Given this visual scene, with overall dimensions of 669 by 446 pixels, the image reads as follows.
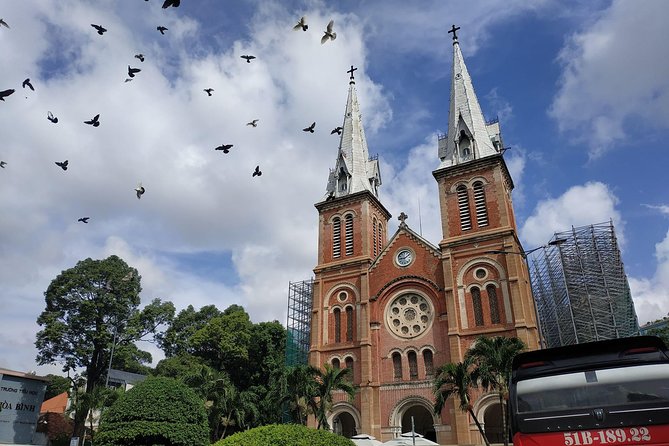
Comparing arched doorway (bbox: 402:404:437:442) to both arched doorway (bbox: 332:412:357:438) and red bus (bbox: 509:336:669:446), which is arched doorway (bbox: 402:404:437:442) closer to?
arched doorway (bbox: 332:412:357:438)

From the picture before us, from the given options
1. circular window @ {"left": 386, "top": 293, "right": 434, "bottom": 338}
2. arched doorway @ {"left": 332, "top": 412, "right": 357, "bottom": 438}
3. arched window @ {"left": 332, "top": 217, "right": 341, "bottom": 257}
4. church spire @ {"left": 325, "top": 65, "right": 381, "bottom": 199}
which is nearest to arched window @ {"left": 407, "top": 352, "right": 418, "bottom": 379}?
circular window @ {"left": 386, "top": 293, "right": 434, "bottom": 338}

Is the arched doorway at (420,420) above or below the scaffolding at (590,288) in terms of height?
below

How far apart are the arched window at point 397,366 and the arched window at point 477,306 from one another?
5534 mm

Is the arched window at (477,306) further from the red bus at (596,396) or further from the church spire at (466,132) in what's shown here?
the red bus at (596,396)

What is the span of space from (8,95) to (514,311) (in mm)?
26123

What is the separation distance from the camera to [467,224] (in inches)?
1293

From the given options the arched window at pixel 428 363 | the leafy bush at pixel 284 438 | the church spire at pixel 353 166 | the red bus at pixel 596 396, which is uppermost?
the church spire at pixel 353 166

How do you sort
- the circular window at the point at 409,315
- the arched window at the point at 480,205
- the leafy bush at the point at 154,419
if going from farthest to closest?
the arched window at the point at 480,205, the circular window at the point at 409,315, the leafy bush at the point at 154,419

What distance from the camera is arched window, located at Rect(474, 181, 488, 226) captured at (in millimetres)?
32406

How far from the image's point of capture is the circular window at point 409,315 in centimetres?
3180

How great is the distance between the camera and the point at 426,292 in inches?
1277

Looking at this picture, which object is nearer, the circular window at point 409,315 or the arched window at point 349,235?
the circular window at point 409,315

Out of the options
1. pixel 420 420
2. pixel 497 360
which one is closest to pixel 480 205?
pixel 497 360

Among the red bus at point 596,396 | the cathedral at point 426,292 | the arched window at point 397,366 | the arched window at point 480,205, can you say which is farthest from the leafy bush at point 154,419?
the arched window at point 480,205
